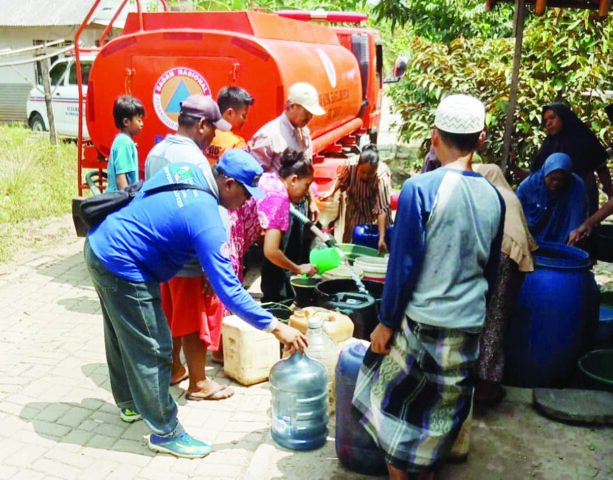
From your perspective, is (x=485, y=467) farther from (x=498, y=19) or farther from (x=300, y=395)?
(x=498, y=19)

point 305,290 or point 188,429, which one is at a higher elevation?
point 305,290

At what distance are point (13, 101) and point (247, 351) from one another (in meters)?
17.3

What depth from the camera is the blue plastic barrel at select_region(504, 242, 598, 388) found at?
159 inches

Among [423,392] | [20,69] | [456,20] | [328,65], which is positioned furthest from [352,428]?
[20,69]

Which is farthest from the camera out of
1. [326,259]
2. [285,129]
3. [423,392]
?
[285,129]

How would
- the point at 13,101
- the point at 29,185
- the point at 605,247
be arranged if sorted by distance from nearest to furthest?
1. the point at 605,247
2. the point at 29,185
3. the point at 13,101

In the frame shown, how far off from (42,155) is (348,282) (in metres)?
8.18

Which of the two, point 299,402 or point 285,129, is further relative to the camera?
point 285,129

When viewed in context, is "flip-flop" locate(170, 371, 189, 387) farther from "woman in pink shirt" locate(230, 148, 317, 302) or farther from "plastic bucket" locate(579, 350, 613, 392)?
"plastic bucket" locate(579, 350, 613, 392)

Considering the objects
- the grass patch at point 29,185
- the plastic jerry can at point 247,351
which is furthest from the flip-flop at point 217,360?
the grass patch at point 29,185

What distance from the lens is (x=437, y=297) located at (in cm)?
260

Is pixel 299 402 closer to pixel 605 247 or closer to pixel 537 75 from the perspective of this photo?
pixel 605 247

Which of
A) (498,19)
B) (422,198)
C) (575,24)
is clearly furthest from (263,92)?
(498,19)

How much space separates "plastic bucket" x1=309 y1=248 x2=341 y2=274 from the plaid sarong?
230 centimetres
